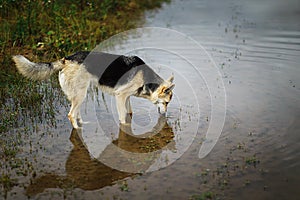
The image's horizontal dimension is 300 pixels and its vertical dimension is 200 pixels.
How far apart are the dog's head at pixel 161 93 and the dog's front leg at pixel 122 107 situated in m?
→ 0.47

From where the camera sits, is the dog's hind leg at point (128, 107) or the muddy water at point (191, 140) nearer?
the muddy water at point (191, 140)

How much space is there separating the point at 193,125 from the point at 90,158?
2.14 meters

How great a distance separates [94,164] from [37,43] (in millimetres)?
7084

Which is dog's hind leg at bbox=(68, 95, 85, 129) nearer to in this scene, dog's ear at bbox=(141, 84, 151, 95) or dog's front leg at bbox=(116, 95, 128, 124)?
dog's front leg at bbox=(116, 95, 128, 124)

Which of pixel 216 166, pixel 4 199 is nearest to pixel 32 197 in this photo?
pixel 4 199

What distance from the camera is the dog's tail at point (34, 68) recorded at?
Answer: 23.3 feet

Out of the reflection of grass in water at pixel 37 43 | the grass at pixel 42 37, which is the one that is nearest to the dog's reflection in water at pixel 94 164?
the reflection of grass in water at pixel 37 43

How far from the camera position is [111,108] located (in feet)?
28.1

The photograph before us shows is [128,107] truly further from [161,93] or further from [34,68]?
[34,68]

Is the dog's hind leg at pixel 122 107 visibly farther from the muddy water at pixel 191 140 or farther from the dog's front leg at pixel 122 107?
the muddy water at pixel 191 140

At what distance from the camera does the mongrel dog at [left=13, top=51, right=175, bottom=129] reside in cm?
730

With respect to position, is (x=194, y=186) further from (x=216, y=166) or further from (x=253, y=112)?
(x=253, y=112)

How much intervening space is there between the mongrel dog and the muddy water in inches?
19.0

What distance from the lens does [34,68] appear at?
282 inches
